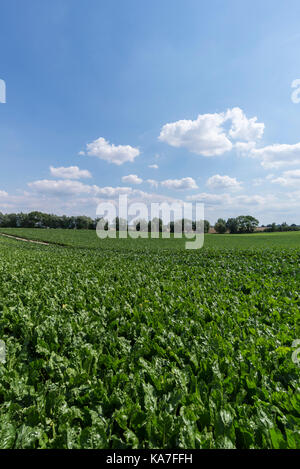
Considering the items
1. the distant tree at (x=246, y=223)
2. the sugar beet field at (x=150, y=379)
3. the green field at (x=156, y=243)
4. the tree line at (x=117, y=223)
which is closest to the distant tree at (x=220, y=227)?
the tree line at (x=117, y=223)

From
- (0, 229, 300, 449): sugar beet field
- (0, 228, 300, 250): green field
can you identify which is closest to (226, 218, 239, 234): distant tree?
(0, 228, 300, 250): green field

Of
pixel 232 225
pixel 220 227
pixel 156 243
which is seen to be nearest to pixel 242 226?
pixel 232 225

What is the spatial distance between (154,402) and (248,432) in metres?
0.98

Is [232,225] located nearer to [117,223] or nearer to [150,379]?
[117,223]

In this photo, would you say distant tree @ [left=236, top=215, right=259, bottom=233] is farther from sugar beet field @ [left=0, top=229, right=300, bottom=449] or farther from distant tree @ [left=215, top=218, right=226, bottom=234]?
sugar beet field @ [left=0, top=229, right=300, bottom=449]

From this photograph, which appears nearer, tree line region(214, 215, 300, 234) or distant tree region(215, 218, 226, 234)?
tree line region(214, 215, 300, 234)

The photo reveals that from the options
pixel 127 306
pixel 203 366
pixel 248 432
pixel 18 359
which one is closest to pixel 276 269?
pixel 127 306

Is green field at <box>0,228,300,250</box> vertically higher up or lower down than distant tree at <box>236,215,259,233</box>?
lower down

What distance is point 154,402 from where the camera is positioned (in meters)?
2.51

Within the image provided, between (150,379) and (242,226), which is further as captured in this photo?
(242,226)

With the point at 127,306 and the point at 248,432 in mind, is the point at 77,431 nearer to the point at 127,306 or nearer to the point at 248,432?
the point at 248,432

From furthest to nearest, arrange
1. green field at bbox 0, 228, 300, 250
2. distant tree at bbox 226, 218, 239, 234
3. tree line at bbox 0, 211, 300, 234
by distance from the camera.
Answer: distant tree at bbox 226, 218, 239, 234 → tree line at bbox 0, 211, 300, 234 → green field at bbox 0, 228, 300, 250
